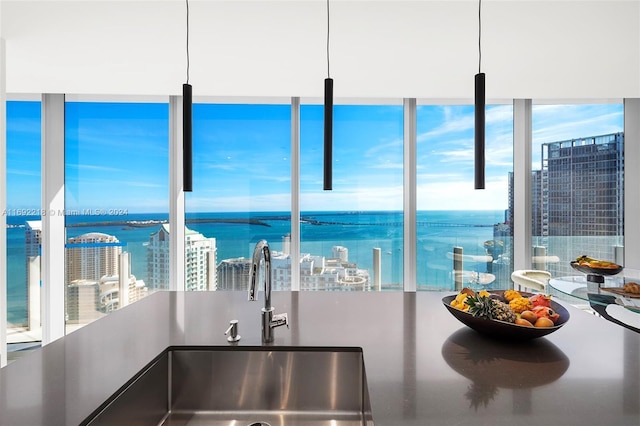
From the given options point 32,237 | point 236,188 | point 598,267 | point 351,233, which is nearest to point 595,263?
point 598,267

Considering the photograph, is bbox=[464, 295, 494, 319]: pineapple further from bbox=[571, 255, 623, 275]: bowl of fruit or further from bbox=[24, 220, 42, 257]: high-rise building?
bbox=[24, 220, 42, 257]: high-rise building

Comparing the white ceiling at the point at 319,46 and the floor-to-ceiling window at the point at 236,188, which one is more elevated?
the white ceiling at the point at 319,46

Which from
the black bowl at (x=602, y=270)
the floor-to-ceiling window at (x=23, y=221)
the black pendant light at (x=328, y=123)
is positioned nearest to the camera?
the black pendant light at (x=328, y=123)

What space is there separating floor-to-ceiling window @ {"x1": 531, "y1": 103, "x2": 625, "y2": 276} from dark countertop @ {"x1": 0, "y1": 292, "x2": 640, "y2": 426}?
7.73 feet

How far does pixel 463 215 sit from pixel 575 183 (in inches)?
48.0

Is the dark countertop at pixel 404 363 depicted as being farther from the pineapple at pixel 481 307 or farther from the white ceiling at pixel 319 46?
the white ceiling at pixel 319 46

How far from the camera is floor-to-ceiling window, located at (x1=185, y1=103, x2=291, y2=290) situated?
3463 millimetres

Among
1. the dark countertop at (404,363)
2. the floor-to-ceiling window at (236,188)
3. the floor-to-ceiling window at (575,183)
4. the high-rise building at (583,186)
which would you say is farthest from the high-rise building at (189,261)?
the high-rise building at (583,186)

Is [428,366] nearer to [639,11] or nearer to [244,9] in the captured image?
[244,9]

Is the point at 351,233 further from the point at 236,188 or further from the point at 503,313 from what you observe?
the point at 503,313

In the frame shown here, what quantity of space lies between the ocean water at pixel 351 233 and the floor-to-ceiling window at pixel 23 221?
0.38 meters

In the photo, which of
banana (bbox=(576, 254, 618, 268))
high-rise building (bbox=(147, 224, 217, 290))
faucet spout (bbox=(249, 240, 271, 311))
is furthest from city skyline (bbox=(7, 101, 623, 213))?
faucet spout (bbox=(249, 240, 271, 311))

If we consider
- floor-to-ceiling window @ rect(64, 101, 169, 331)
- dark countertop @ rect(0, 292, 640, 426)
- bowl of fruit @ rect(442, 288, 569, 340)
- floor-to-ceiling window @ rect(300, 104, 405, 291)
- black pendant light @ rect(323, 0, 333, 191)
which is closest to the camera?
dark countertop @ rect(0, 292, 640, 426)

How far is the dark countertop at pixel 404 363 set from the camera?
Answer: 2.65ft
